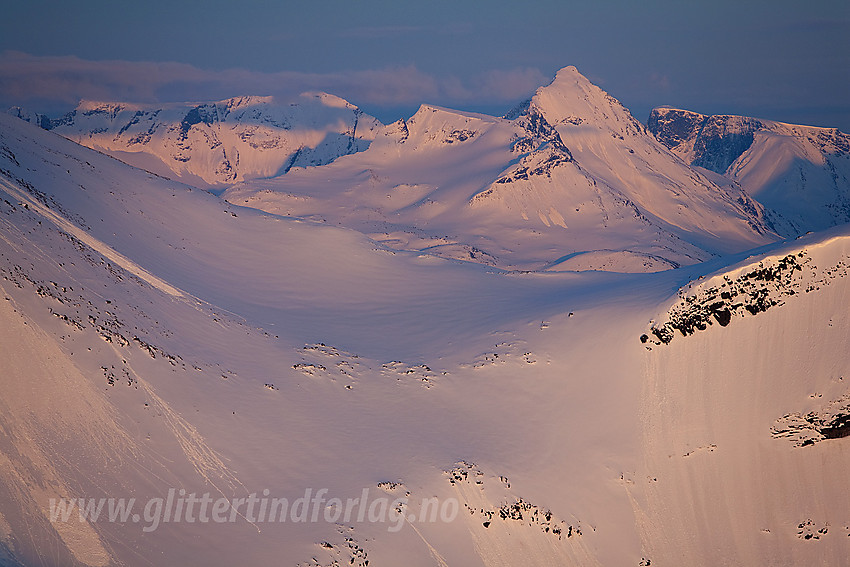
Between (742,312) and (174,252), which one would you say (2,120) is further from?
(742,312)

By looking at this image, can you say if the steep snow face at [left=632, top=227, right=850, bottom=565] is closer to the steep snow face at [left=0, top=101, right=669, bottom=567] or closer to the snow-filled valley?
the snow-filled valley

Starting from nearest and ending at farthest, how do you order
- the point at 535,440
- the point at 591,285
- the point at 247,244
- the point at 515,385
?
the point at 535,440 < the point at 515,385 < the point at 591,285 < the point at 247,244

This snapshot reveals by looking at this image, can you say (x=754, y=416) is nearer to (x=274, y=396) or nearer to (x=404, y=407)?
(x=404, y=407)

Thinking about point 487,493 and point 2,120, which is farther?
point 2,120

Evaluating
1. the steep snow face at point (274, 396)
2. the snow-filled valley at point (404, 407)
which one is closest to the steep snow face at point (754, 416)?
the snow-filled valley at point (404, 407)

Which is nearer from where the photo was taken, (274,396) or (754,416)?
(274,396)

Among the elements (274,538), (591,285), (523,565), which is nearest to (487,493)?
(523,565)

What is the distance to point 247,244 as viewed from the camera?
75625 millimetres

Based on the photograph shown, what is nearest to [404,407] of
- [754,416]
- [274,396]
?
[274,396]

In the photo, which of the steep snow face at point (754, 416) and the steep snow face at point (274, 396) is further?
the steep snow face at point (754, 416)

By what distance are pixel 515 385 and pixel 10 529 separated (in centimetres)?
3408

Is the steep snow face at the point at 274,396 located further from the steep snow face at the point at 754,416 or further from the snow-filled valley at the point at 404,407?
the steep snow face at the point at 754,416

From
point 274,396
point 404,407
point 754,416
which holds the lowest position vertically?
point 274,396

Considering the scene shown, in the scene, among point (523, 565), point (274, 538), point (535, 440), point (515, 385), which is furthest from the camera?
point (515, 385)
